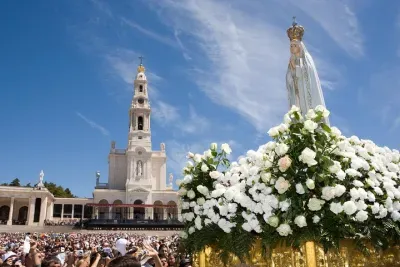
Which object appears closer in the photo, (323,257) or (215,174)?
(323,257)

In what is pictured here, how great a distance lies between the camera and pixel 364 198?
12.3 ft

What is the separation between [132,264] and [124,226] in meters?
48.0

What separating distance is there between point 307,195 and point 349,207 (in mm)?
436

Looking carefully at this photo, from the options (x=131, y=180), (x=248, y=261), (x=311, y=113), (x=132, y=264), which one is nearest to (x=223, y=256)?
(x=248, y=261)

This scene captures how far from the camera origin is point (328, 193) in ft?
11.6

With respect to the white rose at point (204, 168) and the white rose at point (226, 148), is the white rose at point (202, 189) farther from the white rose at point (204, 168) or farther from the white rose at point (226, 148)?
the white rose at point (226, 148)

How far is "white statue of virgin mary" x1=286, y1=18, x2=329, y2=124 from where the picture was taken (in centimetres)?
1188

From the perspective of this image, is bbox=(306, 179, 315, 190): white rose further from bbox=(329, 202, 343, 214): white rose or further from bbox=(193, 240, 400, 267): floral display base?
bbox=(193, 240, 400, 267): floral display base

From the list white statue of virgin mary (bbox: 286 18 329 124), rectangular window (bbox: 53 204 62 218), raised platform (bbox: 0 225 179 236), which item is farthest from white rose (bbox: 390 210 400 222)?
rectangular window (bbox: 53 204 62 218)

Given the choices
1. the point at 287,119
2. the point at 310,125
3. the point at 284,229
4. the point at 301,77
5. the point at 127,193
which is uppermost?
the point at 127,193

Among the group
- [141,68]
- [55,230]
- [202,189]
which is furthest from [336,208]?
[141,68]

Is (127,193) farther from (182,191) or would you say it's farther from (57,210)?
(182,191)

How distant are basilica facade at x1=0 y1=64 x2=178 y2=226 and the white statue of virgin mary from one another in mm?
51165

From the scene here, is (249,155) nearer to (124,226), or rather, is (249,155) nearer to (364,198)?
(364,198)
